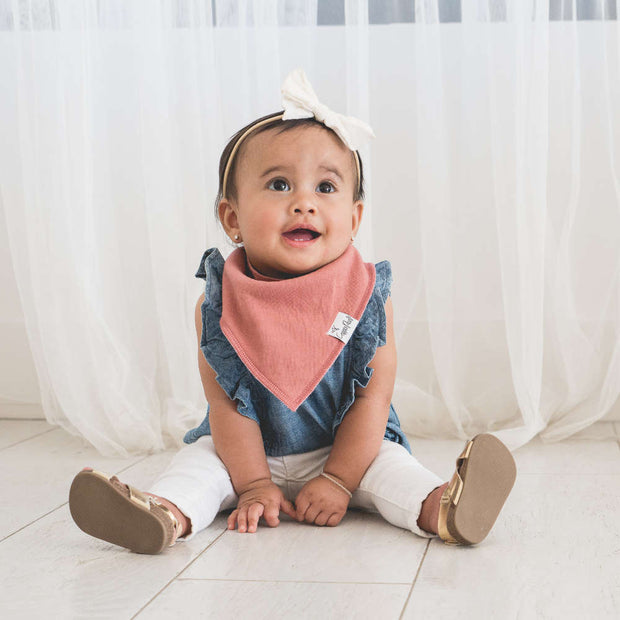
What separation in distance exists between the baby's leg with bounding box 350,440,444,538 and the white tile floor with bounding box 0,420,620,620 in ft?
0.05

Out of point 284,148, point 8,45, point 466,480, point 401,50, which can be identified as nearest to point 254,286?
point 284,148

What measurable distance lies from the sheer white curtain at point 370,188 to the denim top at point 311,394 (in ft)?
1.14

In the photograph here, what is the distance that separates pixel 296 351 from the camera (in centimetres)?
106

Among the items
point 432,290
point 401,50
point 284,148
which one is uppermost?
point 401,50

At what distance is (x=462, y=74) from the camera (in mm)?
1446

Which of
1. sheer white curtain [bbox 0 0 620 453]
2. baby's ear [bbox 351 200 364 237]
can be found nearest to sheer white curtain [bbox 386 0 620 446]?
sheer white curtain [bbox 0 0 620 453]

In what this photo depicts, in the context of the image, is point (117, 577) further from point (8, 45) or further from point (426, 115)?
point (8, 45)

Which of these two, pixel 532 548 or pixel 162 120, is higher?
pixel 162 120

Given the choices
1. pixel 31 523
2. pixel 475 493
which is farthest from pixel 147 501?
pixel 475 493

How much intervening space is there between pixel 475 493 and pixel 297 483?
0.29 meters

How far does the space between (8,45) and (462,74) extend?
2.60ft

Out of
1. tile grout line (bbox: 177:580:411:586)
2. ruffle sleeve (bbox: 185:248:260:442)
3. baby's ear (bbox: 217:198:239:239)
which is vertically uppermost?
baby's ear (bbox: 217:198:239:239)

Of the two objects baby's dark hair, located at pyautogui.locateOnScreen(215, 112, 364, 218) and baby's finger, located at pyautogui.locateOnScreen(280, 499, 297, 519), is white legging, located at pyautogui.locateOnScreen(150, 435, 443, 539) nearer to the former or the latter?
baby's finger, located at pyautogui.locateOnScreen(280, 499, 297, 519)

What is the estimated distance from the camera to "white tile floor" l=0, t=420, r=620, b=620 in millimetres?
745
